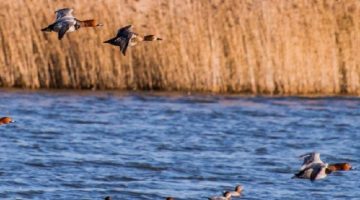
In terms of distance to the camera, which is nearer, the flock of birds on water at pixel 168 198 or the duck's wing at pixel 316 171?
the duck's wing at pixel 316 171

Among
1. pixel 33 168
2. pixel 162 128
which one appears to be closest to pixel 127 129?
pixel 162 128

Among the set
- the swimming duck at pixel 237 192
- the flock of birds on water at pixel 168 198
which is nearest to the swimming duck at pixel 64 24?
the flock of birds on water at pixel 168 198

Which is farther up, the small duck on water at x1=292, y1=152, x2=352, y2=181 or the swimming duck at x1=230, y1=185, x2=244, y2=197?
the small duck on water at x1=292, y1=152, x2=352, y2=181

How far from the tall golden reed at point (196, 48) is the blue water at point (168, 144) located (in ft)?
0.93

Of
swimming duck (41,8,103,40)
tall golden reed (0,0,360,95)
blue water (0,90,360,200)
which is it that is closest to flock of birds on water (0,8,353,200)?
swimming duck (41,8,103,40)

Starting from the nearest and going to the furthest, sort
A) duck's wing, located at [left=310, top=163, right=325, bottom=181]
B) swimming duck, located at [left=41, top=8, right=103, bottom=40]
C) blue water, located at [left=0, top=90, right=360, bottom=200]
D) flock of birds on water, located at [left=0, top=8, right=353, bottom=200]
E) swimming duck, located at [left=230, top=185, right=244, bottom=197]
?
duck's wing, located at [left=310, top=163, right=325, bottom=181] → flock of birds on water, located at [left=0, top=8, right=353, bottom=200] → swimming duck, located at [left=41, top=8, right=103, bottom=40] → swimming duck, located at [left=230, top=185, right=244, bottom=197] → blue water, located at [left=0, top=90, right=360, bottom=200]

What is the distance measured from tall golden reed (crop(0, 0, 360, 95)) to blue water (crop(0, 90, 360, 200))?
28cm

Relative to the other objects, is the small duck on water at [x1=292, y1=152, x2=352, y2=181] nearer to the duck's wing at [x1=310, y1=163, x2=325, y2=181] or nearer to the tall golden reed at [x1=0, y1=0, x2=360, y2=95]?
the duck's wing at [x1=310, y1=163, x2=325, y2=181]

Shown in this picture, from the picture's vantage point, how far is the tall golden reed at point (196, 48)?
20375mm

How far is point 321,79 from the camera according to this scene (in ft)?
67.7

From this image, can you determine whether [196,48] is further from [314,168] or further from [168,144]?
[314,168]

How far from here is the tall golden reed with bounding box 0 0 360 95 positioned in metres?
20.4

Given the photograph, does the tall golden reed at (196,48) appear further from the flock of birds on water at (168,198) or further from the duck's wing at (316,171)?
the duck's wing at (316,171)

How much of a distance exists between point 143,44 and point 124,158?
13.0 ft
